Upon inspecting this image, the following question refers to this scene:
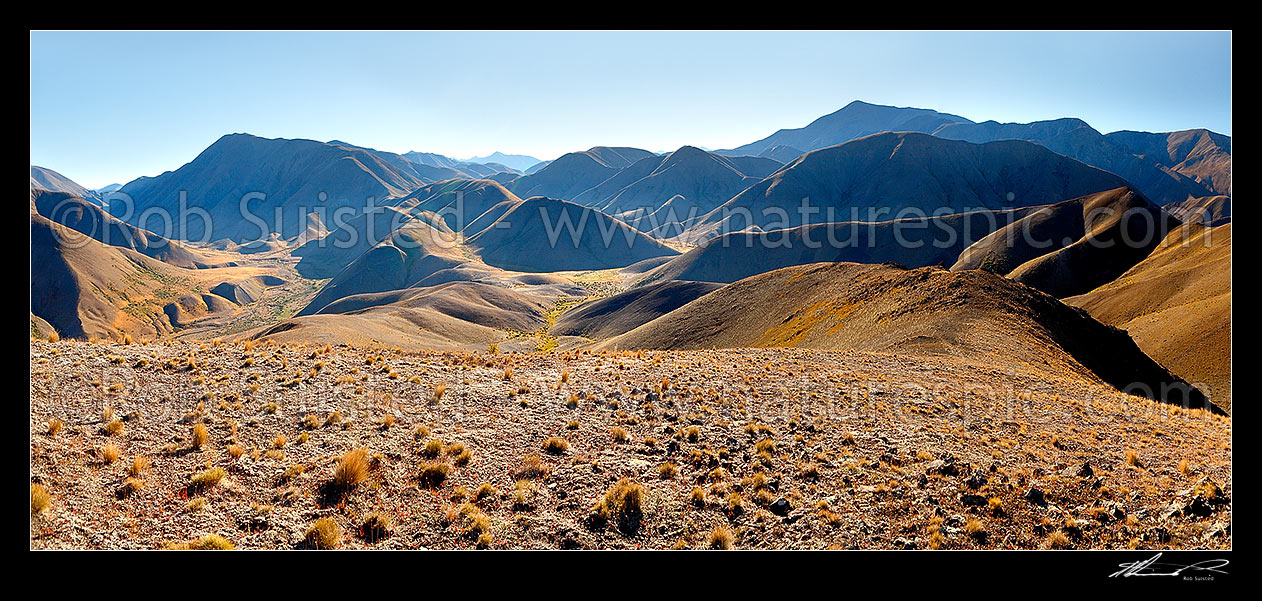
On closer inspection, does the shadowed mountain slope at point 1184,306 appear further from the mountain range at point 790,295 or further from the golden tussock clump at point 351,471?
the golden tussock clump at point 351,471

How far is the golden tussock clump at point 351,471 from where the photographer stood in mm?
6410

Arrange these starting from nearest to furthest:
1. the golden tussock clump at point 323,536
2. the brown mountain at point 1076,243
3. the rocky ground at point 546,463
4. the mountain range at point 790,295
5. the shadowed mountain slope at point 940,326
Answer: the golden tussock clump at point 323,536 < the rocky ground at point 546,463 < the shadowed mountain slope at point 940,326 < the mountain range at point 790,295 < the brown mountain at point 1076,243

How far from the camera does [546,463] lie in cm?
770

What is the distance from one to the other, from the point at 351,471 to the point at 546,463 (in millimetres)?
2695

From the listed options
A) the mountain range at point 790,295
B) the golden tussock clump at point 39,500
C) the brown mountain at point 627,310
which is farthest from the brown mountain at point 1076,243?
the golden tussock clump at point 39,500

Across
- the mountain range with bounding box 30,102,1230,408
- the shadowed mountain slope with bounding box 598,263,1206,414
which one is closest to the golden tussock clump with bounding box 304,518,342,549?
the shadowed mountain slope with bounding box 598,263,1206,414

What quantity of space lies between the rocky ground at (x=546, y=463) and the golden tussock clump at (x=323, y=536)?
0.02 metres

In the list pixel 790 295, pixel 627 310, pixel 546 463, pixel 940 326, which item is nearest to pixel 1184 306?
pixel 790 295

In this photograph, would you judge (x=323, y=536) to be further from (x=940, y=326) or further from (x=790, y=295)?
(x=790, y=295)
